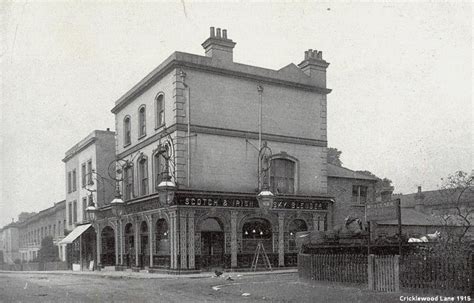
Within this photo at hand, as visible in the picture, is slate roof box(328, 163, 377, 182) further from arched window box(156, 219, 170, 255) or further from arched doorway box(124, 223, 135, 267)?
arched doorway box(124, 223, 135, 267)

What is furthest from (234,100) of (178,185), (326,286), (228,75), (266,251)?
(326,286)

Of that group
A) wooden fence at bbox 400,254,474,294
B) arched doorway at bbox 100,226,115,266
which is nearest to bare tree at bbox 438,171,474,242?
wooden fence at bbox 400,254,474,294

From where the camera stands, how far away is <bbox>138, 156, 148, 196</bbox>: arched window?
29234 millimetres

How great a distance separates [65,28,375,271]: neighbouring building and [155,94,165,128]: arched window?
0.26ft

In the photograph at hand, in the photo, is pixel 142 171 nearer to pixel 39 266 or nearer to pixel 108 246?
pixel 108 246

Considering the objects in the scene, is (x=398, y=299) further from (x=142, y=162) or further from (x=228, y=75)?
(x=142, y=162)

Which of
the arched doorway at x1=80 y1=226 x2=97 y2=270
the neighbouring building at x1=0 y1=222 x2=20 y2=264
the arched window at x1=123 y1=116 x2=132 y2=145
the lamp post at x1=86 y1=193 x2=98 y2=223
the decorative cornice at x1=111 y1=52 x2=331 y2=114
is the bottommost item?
the neighbouring building at x1=0 y1=222 x2=20 y2=264

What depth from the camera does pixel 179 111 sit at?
25.5 meters

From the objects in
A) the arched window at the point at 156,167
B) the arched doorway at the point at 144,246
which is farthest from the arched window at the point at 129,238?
the arched window at the point at 156,167

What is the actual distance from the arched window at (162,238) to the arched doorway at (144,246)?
4.81 feet

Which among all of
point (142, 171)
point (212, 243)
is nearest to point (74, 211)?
point (142, 171)

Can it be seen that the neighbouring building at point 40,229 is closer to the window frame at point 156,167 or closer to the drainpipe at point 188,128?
the window frame at point 156,167

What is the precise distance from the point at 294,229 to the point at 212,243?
16.3ft

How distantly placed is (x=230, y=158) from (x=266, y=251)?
16.7 feet
